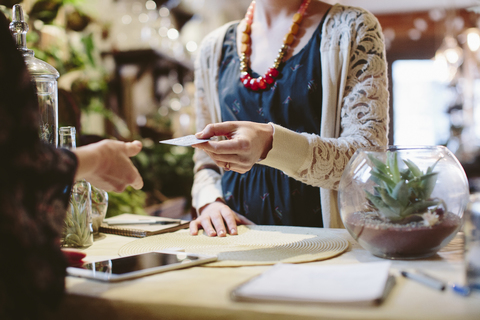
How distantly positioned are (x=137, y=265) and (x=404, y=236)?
1.43 ft

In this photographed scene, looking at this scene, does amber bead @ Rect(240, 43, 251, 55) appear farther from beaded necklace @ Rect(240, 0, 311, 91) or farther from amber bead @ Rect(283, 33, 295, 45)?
amber bead @ Rect(283, 33, 295, 45)

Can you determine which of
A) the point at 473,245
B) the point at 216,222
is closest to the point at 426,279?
the point at 473,245

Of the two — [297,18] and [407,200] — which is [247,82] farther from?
[407,200]

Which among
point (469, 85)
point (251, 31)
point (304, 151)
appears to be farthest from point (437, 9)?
point (304, 151)

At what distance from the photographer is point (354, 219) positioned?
2.34 ft

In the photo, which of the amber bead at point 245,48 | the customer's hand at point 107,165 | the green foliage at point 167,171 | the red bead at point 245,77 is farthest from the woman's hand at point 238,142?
the green foliage at point 167,171

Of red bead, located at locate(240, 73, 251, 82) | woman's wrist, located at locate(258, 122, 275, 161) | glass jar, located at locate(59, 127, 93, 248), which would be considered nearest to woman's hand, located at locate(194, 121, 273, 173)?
woman's wrist, located at locate(258, 122, 275, 161)

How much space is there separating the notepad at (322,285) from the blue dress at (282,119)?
62 centimetres

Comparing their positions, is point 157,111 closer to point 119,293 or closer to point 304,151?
point 304,151

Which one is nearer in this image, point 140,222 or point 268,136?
point 268,136

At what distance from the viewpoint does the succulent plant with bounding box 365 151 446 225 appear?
0.64m

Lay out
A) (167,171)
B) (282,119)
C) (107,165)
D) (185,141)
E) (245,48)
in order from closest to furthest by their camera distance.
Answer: (107,165) → (185,141) → (282,119) → (245,48) → (167,171)

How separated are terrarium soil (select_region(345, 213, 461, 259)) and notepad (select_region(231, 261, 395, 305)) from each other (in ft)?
0.30

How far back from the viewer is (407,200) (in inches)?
25.0
